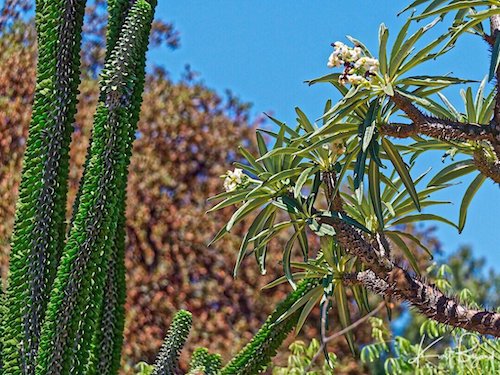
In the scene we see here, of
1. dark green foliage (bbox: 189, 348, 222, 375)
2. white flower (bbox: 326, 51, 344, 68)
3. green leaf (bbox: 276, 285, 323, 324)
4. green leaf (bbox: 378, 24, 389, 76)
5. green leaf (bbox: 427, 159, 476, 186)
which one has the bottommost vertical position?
dark green foliage (bbox: 189, 348, 222, 375)

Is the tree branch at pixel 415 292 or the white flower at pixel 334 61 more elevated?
the white flower at pixel 334 61

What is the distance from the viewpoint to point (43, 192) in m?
3.39

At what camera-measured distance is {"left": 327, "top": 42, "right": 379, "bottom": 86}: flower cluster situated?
268cm

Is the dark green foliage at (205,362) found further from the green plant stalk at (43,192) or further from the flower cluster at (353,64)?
the flower cluster at (353,64)

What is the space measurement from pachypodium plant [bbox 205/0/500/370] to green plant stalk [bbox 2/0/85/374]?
712 mm

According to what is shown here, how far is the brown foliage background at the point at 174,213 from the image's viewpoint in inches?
293

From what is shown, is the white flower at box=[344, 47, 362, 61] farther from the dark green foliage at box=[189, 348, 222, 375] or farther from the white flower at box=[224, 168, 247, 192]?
the dark green foliage at box=[189, 348, 222, 375]

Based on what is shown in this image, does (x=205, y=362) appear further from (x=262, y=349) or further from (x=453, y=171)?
(x=453, y=171)

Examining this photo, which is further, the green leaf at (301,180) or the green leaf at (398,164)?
the green leaf at (301,180)

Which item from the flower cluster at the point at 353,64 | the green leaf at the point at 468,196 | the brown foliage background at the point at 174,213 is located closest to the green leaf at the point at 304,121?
the flower cluster at the point at 353,64

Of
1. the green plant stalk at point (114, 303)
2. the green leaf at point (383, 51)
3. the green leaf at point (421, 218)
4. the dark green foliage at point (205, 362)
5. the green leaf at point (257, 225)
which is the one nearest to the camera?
the green leaf at point (383, 51)

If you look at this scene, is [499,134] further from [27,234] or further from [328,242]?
[27,234]

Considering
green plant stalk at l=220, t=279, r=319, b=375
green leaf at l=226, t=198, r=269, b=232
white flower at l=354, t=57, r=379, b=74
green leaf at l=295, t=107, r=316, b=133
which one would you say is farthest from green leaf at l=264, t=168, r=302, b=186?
green plant stalk at l=220, t=279, r=319, b=375

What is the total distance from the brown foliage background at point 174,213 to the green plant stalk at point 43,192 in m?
3.67
